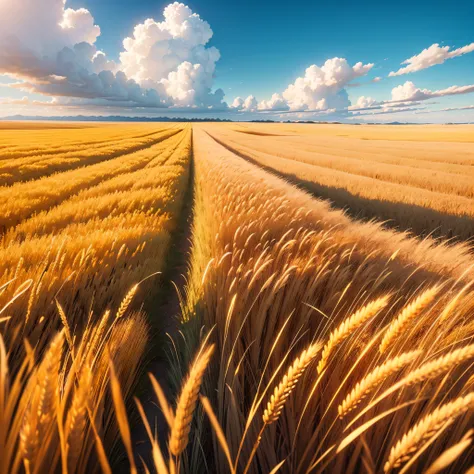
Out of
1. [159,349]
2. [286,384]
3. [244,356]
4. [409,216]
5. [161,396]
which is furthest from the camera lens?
[409,216]

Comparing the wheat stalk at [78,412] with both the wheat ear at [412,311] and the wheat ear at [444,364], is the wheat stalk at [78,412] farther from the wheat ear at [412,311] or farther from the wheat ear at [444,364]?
the wheat ear at [412,311]

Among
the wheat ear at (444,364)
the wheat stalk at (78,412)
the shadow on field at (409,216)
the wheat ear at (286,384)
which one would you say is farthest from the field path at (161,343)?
the shadow on field at (409,216)

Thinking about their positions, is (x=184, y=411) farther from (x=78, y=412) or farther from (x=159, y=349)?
(x=159, y=349)

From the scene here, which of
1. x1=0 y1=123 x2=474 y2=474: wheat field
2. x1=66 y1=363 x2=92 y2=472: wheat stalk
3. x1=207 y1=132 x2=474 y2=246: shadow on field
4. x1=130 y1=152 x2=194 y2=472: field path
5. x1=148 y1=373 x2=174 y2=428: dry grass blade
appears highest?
x1=148 y1=373 x2=174 y2=428: dry grass blade

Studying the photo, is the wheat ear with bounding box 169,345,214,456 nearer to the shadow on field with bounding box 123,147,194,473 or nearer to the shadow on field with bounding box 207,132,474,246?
the shadow on field with bounding box 123,147,194,473

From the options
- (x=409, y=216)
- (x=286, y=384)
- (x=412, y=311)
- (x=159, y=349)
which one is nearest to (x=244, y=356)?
(x=286, y=384)

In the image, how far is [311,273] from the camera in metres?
1.81

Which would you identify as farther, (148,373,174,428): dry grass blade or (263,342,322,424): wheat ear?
(263,342,322,424): wheat ear

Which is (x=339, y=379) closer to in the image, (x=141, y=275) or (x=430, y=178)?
(x=141, y=275)

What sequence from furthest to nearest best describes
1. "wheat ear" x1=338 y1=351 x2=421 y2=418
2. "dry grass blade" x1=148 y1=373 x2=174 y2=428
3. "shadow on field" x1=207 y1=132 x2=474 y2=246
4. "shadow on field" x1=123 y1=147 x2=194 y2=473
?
"shadow on field" x1=207 y1=132 x2=474 y2=246, "shadow on field" x1=123 y1=147 x2=194 y2=473, "wheat ear" x1=338 y1=351 x2=421 y2=418, "dry grass blade" x1=148 y1=373 x2=174 y2=428

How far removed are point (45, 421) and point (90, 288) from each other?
5.41 feet

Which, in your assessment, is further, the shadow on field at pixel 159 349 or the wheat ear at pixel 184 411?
the shadow on field at pixel 159 349

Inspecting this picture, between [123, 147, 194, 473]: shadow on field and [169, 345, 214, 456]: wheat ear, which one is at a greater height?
[169, 345, 214, 456]: wheat ear

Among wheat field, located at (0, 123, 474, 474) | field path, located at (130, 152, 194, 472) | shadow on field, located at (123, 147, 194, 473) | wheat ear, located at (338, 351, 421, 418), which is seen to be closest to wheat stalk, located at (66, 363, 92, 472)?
wheat field, located at (0, 123, 474, 474)
